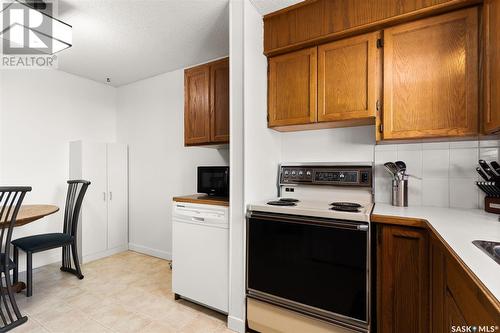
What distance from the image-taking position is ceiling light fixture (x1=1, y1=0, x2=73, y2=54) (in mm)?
1882

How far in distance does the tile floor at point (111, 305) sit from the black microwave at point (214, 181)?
1054 millimetres

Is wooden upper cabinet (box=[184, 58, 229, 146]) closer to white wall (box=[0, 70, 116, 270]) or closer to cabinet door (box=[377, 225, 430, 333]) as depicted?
cabinet door (box=[377, 225, 430, 333])

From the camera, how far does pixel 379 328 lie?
1.52 m

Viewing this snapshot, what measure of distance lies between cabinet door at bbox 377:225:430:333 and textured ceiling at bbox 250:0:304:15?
180 cm

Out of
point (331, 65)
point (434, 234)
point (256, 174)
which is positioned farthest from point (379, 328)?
point (331, 65)

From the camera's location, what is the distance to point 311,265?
1641mm

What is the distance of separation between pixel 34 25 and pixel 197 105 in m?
1.41

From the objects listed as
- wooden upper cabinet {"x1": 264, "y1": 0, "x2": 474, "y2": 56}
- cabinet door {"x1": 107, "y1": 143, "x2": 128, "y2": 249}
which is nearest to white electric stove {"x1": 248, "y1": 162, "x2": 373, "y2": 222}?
wooden upper cabinet {"x1": 264, "y1": 0, "x2": 474, "y2": 56}

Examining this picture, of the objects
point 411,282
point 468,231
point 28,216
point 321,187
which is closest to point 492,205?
point 468,231

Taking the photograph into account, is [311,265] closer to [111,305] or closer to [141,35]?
[111,305]

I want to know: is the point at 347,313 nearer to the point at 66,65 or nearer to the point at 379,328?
the point at 379,328

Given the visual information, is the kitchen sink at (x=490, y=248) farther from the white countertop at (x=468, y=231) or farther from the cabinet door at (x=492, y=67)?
the cabinet door at (x=492, y=67)

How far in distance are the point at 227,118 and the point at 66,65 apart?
248 centimetres

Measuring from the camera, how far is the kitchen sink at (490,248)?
0.89 m
